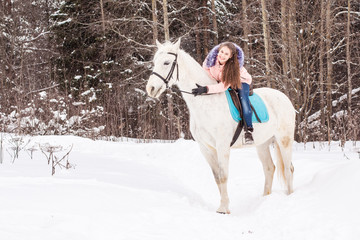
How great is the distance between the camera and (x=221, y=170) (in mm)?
4164

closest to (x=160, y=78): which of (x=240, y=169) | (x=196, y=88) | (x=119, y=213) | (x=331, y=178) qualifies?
(x=196, y=88)

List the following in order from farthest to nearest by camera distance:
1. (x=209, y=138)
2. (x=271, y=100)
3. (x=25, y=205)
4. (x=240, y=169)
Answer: (x=240, y=169) → (x=271, y=100) → (x=209, y=138) → (x=25, y=205)

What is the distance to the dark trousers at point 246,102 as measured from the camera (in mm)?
4199

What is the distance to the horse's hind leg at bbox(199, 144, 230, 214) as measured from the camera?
407cm

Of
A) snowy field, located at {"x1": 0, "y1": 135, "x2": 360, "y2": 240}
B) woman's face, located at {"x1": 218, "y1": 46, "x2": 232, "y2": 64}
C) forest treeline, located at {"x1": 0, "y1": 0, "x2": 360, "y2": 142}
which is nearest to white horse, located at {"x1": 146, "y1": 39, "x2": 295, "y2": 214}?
woman's face, located at {"x1": 218, "y1": 46, "x2": 232, "y2": 64}

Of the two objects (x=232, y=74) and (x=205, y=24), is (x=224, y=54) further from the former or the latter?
(x=205, y=24)

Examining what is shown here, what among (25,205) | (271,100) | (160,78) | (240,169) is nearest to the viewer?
(25,205)

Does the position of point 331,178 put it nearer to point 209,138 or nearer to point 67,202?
point 209,138

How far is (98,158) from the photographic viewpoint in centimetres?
680

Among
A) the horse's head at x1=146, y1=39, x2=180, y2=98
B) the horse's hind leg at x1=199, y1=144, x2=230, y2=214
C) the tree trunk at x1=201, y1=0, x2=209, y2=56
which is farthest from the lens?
the tree trunk at x1=201, y1=0, x2=209, y2=56

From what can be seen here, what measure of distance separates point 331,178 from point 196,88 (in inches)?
79.9

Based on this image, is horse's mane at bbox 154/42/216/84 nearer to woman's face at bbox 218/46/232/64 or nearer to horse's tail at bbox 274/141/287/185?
woman's face at bbox 218/46/232/64

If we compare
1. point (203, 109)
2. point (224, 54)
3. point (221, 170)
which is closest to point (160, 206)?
point (221, 170)

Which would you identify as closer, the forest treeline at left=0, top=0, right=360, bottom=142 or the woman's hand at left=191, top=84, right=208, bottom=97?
the woman's hand at left=191, top=84, right=208, bottom=97
